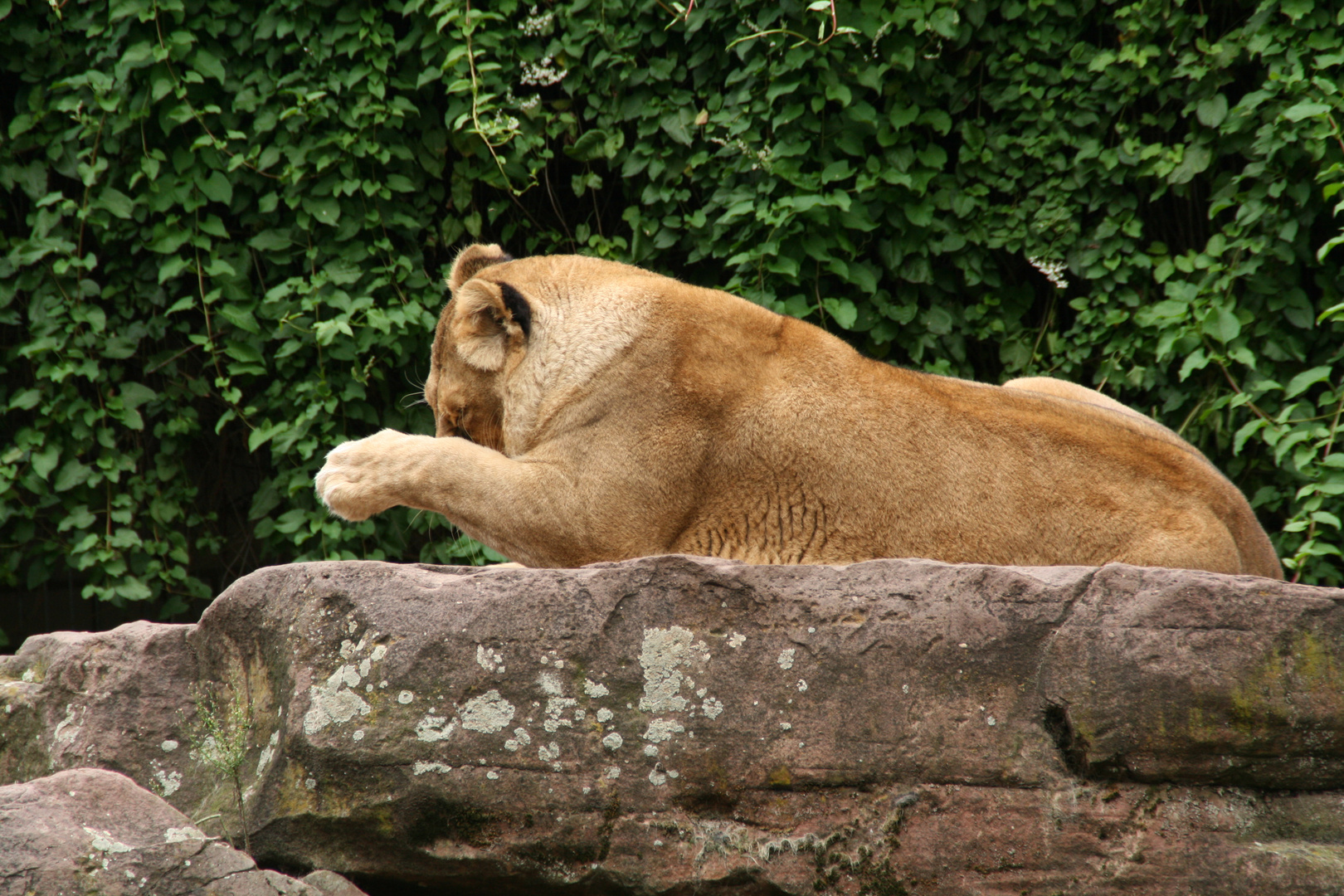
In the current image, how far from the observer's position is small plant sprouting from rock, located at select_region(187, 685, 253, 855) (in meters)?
2.76

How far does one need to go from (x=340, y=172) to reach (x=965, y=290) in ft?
10.9

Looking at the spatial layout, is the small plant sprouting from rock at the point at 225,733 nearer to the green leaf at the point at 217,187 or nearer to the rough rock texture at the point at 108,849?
the rough rock texture at the point at 108,849

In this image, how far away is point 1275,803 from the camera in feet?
8.43

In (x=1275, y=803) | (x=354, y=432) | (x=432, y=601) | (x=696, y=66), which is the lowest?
(x=354, y=432)

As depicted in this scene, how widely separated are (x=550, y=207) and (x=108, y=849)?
486cm

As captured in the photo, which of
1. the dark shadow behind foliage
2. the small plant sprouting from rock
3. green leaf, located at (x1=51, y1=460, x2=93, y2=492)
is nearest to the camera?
the small plant sprouting from rock

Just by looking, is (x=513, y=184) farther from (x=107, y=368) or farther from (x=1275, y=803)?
(x=1275, y=803)

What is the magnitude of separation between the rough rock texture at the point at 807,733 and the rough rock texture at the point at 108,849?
0.32m

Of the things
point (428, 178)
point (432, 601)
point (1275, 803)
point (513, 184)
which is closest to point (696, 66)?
point (513, 184)

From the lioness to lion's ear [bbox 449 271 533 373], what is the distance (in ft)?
0.35

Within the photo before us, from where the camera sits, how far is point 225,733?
289cm

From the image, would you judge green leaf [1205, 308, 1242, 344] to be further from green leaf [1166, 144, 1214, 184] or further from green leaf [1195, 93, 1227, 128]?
green leaf [1195, 93, 1227, 128]

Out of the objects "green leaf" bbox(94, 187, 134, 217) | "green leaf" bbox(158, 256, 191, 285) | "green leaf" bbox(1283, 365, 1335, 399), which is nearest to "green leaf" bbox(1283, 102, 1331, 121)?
"green leaf" bbox(1283, 365, 1335, 399)

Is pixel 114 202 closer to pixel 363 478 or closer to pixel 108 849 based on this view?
pixel 363 478
